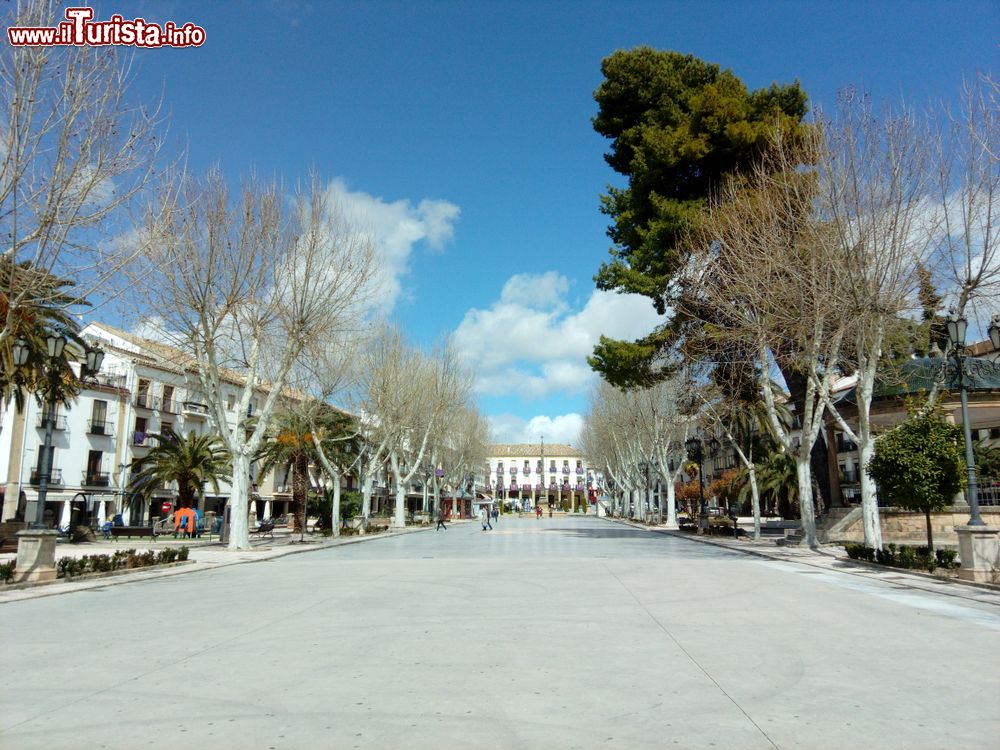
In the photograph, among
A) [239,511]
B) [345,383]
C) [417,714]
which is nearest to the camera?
[417,714]

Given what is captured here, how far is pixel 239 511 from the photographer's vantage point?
2292 cm

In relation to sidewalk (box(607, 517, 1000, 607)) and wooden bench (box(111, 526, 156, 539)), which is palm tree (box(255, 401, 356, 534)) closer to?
wooden bench (box(111, 526, 156, 539))

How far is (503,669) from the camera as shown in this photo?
609cm

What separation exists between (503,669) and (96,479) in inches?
1637

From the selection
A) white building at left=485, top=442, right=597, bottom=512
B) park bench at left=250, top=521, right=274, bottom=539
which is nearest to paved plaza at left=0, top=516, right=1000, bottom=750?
park bench at left=250, top=521, right=274, bottom=539

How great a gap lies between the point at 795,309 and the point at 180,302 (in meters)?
17.3

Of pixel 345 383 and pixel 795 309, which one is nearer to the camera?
pixel 795 309

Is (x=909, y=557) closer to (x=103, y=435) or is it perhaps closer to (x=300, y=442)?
(x=300, y=442)

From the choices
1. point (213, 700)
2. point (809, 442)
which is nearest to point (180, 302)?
point (213, 700)

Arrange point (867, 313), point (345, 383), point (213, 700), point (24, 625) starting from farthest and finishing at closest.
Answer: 1. point (345, 383)
2. point (867, 313)
3. point (24, 625)
4. point (213, 700)

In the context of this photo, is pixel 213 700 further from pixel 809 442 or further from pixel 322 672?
pixel 809 442

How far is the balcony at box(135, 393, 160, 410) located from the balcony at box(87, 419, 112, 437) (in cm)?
248

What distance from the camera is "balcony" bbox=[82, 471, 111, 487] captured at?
4022 centimetres

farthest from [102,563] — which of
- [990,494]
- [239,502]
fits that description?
[990,494]
